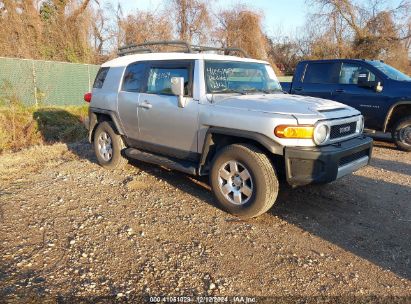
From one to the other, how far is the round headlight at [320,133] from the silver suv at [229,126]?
11 millimetres

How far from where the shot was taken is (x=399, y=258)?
3.32 m

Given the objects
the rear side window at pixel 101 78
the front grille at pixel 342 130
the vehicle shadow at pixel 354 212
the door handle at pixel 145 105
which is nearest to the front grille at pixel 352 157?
the front grille at pixel 342 130

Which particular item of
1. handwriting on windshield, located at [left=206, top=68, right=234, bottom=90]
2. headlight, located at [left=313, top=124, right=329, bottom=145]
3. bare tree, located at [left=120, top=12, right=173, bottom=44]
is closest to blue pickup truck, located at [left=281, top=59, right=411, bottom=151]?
handwriting on windshield, located at [left=206, top=68, right=234, bottom=90]

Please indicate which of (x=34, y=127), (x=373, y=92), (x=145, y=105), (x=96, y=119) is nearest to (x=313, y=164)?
(x=145, y=105)

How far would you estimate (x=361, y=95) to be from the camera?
7750 mm

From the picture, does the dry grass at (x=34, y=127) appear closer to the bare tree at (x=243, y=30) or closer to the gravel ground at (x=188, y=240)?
the gravel ground at (x=188, y=240)

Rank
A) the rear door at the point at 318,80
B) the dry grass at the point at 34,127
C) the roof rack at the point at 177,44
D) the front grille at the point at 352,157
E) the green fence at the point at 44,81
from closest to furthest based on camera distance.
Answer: the front grille at the point at 352,157, the roof rack at the point at 177,44, the rear door at the point at 318,80, the dry grass at the point at 34,127, the green fence at the point at 44,81

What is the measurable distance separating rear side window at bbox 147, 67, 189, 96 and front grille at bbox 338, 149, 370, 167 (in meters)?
2.07

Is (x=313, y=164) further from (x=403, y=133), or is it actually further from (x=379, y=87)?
(x=403, y=133)

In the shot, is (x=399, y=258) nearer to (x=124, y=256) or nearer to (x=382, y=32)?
(x=124, y=256)

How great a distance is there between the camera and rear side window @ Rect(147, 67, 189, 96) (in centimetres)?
474

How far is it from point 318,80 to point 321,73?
0.58 feet

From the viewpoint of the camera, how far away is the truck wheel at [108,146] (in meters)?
5.95

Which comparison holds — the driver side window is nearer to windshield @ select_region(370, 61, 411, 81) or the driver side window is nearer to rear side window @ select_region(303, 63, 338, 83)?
rear side window @ select_region(303, 63, 338, 83)
